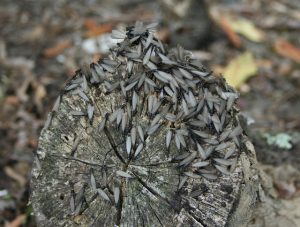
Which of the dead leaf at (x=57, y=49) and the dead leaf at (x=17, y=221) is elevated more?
the dead leaf at (x=17, y=221)

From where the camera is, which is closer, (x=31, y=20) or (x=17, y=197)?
(x=17, y=197)

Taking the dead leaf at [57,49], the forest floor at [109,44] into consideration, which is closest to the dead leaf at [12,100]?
the forest floor at [109,44]

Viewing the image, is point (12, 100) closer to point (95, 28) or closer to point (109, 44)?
point (109, 44)

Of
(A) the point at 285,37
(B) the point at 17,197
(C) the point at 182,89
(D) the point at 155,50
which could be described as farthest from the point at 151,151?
(A) the point at 285,37

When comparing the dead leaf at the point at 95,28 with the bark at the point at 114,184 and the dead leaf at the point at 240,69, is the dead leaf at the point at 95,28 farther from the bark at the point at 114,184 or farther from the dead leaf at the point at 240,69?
the bark at the point at 114,184

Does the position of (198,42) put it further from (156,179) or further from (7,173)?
(156,179)

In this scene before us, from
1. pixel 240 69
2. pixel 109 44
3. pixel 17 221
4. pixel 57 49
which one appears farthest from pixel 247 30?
pixel 17 221
